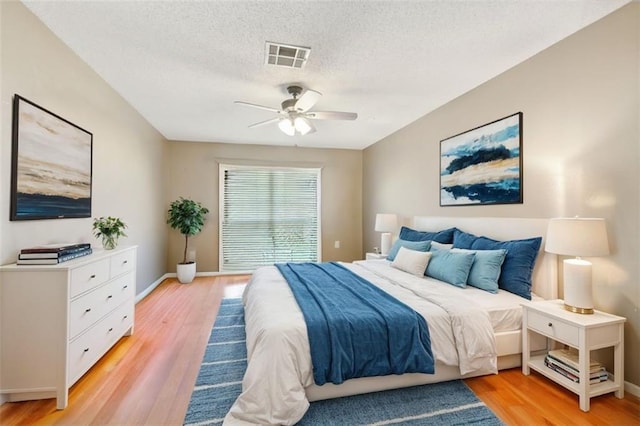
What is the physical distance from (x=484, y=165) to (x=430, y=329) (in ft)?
6.25

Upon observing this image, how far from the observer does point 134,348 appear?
2553 millimetres

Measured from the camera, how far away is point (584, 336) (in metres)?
1.72

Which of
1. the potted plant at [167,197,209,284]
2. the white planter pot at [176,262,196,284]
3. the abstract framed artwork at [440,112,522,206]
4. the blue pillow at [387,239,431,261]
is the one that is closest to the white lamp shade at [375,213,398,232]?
the blue pillow at [387,239,431,261]

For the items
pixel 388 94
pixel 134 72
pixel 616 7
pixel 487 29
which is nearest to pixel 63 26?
pixel 134 72

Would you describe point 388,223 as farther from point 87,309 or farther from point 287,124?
point 87,309

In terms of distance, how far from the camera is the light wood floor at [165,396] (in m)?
1.68

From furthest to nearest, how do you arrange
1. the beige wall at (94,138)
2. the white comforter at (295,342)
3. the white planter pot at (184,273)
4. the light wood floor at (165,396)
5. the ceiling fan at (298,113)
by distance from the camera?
the white planter pot at (184,273)
the ceiling fan at (298,113)
the beige wall at (94,138)
the light wood floor at (165,396)
the white comforter at (295,342)

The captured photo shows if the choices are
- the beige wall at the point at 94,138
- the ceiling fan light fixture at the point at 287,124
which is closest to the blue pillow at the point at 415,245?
the ceiling fan light fixture at the point at 287,124

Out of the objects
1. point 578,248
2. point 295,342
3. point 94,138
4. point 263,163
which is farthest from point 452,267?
point 263,163

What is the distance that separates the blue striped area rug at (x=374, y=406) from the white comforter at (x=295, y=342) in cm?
16

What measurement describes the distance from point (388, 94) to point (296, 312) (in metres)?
2.55

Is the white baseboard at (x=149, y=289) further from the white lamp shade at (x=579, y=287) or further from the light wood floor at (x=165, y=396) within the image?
the white lamp shade at (x=579, y=287)

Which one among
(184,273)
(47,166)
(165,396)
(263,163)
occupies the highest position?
(263,163)

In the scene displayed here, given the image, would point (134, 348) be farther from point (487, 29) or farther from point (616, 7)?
point (616, 7)
